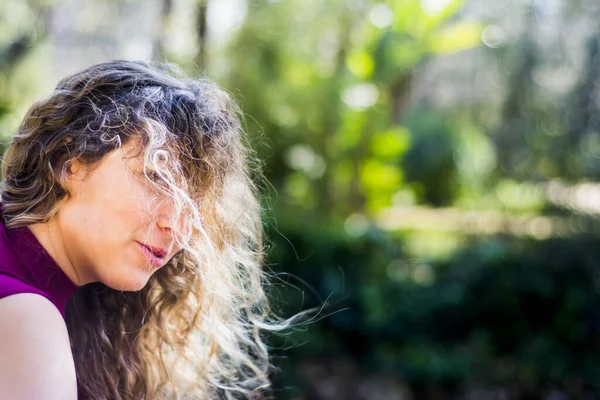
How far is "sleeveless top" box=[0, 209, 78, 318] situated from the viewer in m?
1.08

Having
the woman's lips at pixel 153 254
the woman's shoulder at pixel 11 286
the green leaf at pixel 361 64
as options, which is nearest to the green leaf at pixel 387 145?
the green leaf at pixel 361 64

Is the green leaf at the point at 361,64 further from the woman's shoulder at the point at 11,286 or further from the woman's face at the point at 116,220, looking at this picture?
the woman's shoulder at the point at 11,286

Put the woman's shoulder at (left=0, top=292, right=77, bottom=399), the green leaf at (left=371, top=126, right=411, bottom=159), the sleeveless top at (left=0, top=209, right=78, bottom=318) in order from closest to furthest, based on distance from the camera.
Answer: the woman's shoulder at (left=0, top=292, right=77, bottom=399) → the sleeveless top at (left=0, top=209, right=78, bottom=318) → the green leaf at (left=371, top=126, right=411, bottom=159)

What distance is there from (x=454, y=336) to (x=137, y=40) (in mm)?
3855

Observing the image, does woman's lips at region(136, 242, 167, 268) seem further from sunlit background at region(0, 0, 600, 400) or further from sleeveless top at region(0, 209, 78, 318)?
sunlit background at region(0, 0, 600, 400)

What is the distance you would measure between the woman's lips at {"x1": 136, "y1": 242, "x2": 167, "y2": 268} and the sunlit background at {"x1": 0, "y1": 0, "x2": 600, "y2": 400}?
2.36 m

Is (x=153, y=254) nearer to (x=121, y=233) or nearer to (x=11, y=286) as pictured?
(x=121, y=233)

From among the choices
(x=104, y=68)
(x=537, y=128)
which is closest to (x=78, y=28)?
(x=537, y=128)

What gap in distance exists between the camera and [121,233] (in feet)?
3.74

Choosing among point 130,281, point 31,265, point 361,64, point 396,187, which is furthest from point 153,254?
point 396,187

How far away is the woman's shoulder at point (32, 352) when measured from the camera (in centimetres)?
93

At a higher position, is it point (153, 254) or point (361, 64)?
point (153, 254)

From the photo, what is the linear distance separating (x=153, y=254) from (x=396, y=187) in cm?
454

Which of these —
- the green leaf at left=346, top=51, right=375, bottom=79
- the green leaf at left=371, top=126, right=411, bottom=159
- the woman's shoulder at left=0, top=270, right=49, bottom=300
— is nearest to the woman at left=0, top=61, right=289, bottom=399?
the woman's shoulder at left=0, top=270, right=49, bottom=300
